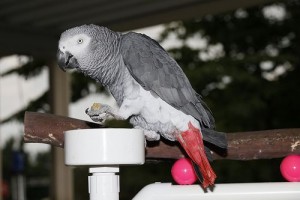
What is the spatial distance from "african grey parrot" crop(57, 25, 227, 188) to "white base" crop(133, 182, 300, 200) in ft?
0.16

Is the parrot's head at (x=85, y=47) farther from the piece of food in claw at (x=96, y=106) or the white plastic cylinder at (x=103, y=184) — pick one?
the white plastic cylinder at (x=103, y=184)

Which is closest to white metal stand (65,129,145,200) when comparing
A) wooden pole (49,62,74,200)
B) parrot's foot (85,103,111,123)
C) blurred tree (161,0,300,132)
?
parrot's foot (85,103,111,123)

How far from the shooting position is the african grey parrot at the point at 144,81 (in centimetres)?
93

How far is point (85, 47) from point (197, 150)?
30 centimetres

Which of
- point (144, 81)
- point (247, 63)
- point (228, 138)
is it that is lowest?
point (228, 138)

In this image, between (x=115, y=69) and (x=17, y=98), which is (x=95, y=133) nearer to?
(x=115, y=69)

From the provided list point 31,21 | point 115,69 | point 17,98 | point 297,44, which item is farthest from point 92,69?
point 297,44

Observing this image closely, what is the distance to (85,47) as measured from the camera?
3.04 ft

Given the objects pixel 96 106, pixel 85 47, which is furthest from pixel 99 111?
pixel 85 47

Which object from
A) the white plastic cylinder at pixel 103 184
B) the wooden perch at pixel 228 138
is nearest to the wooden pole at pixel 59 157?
the wooden perch at pixel 228 138

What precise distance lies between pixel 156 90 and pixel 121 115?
9 centimetres

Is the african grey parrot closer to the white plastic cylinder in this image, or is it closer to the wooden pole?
the white plastic cylinder

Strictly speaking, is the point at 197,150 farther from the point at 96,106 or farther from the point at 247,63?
the point at 247,63

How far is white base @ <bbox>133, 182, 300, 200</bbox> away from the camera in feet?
2.87
